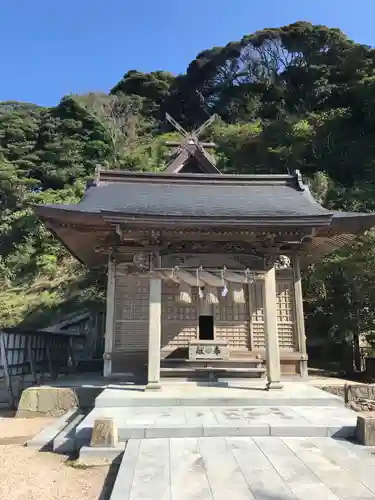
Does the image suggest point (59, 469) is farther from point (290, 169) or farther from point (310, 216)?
point (290, 169)

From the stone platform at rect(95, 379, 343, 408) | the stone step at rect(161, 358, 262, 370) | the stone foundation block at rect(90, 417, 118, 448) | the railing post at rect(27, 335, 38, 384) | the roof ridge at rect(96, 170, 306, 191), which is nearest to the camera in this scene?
the stone foundation block at rect(90, 417, 118, 448)

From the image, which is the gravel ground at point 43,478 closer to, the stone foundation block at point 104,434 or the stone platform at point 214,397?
the stone foundation block at point 104,434

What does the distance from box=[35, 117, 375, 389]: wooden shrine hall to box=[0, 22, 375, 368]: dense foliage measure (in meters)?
4.29

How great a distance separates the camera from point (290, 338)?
9359 millimetres

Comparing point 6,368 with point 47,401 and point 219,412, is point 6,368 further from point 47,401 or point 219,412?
point 219,412

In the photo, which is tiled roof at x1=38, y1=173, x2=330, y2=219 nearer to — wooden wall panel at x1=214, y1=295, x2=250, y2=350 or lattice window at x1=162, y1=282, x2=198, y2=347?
lattice window at x1=162, y1=282, x2=198, y2=347

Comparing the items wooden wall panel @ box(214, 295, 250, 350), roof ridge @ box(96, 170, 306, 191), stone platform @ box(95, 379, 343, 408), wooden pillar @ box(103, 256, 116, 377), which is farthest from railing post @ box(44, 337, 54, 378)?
wooden wall panel @ box(214, 295, 250, 350)

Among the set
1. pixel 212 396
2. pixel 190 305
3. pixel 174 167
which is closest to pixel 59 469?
pixel 212 396

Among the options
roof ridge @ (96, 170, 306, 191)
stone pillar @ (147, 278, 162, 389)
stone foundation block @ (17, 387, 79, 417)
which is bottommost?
stone foundation block @ (17, 387, 79, 417)

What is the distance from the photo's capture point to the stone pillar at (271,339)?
757cm

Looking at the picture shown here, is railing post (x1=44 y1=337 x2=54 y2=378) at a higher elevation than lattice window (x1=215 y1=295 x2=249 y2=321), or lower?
lower

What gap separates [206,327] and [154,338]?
86.2 inches

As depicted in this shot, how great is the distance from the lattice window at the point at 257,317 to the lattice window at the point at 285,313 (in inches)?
18.7

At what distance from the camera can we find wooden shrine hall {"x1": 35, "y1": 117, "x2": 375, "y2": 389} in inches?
302
